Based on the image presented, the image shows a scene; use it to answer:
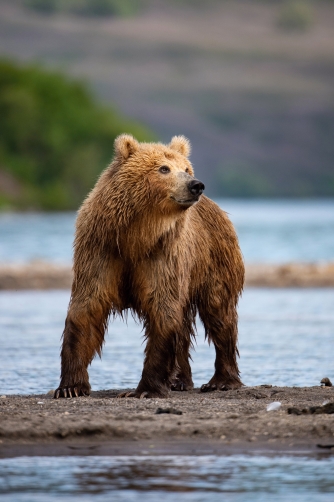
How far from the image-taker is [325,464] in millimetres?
5359

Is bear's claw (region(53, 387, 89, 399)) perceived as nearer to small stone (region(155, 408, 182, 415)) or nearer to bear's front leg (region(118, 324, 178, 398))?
bear's front leg (region(118, 324, 178, 398))

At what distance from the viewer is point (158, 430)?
601 centimetres

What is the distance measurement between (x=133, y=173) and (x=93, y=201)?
34 centimetres

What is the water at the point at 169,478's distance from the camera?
475 cm

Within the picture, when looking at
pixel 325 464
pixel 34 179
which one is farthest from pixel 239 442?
pixel 34 179

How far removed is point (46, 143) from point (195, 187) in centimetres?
7623

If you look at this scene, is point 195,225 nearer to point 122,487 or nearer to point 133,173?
point 133,173

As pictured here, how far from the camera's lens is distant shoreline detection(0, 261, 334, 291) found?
20.2m

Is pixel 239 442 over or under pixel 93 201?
under

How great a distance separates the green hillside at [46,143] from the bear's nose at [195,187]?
66548mm

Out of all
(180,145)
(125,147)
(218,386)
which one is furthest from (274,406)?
(180,145)

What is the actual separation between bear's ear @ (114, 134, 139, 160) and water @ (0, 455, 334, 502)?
8.93 feet

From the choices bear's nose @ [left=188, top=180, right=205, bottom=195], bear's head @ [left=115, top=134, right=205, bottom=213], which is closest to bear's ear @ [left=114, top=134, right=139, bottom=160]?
bear's head @ [left=115, top=134, right=205, bottom=213]

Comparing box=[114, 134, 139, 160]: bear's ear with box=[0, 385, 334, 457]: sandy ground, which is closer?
box=[0, 385, 334, 457]: sandy ground
